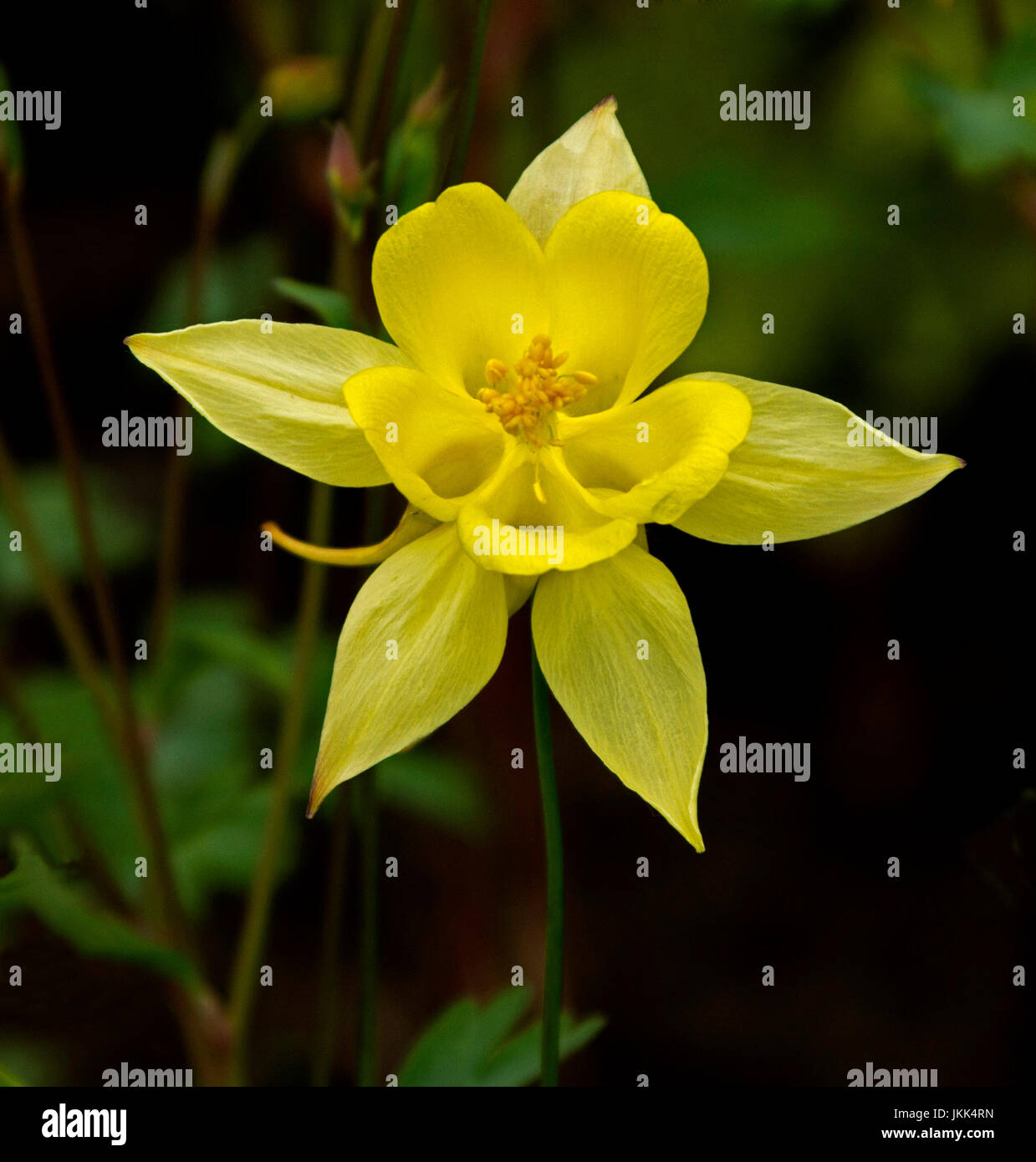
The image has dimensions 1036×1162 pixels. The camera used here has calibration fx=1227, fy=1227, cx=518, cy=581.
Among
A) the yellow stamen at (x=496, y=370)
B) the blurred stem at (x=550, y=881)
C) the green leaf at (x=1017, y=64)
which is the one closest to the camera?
the blurred stem at (x=550, y=881)

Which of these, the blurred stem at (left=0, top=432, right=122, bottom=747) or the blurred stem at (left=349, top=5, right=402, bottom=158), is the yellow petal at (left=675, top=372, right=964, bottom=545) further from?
the blurred stem at (left=0, top=432, right=122, bottom=747)

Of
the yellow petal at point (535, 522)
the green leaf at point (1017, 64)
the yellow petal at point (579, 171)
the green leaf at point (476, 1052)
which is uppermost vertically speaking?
the green leaf at point (1017, 64)

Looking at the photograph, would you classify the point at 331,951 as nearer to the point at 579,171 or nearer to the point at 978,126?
the point at 579,171

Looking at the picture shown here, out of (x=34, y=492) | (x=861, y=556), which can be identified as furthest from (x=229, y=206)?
(x=861, y=556)

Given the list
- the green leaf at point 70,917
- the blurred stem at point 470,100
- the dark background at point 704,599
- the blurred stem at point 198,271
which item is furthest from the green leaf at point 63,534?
the blurred stem at point 470,100

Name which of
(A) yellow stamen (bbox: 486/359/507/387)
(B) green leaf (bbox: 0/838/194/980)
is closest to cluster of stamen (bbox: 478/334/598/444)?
(A) yellow stamen (bbox: 486/359/507/387)

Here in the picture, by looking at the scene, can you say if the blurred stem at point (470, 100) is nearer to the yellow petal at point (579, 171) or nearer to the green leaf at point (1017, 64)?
the yellow petal at point (579, 171)

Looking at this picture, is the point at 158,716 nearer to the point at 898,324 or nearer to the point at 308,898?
the point at 308,898
